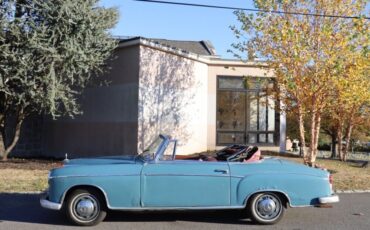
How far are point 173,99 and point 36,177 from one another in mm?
6440

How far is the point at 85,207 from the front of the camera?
7203mm

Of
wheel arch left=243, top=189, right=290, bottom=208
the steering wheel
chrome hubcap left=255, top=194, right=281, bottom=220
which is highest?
the steering wheel

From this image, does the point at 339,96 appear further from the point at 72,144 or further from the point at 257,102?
the point at 72,144

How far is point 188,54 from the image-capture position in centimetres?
1778

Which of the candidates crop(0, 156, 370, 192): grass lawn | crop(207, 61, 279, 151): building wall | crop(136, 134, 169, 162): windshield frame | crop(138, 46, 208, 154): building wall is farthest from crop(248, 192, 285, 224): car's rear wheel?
crop(207, 61, 279, 151): building wall

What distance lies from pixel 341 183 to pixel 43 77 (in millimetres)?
8540

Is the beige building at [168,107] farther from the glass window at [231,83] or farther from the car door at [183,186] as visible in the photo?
the car door at [183,186]

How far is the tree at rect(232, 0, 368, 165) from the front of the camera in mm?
13055

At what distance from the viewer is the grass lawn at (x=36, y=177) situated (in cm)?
1067

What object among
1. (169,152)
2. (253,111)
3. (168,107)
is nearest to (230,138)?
(253,111)

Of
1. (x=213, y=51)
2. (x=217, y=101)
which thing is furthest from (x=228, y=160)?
(x=213, y=51)

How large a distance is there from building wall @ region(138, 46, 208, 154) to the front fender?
28.8 ft

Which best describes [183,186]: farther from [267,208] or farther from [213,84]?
[213,84]

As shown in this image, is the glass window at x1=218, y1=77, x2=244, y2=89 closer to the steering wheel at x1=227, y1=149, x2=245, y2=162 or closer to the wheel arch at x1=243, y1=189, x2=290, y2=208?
the steering wheel at x1=227, y1=149, x2=245, y2=162
